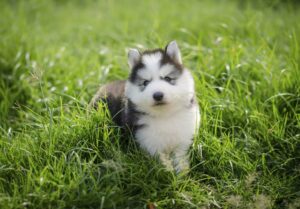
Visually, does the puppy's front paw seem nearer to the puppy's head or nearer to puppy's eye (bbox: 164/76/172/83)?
the puppy's head

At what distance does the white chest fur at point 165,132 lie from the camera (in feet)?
12.8

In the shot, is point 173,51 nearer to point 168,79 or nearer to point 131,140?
point 168,79

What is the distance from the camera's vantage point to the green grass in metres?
3.63

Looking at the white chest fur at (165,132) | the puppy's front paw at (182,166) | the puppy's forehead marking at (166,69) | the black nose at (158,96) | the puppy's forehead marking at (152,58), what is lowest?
the puppy's front paw at (182,166)

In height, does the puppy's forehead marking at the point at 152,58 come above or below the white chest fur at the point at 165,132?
above

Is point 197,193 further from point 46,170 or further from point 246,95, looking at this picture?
point 246,95

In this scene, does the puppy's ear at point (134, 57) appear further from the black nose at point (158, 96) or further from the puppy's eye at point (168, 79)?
the black nose at point (158, 96)

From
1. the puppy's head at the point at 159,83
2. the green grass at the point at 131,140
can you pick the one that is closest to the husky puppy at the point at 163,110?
the puppy's head at the point at 159,83

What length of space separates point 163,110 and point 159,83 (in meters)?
0.23

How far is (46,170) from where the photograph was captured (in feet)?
12.0

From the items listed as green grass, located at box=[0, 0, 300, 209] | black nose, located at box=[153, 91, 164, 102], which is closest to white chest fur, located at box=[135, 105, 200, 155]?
green grass, located at box=[0, 0, 300, 209]

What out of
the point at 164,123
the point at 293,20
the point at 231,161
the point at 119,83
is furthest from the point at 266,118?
the point at 293,20

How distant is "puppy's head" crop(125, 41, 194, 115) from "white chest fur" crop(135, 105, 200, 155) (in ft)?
0.25

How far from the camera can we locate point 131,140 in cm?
404
